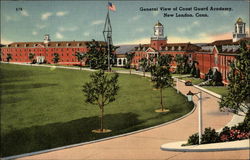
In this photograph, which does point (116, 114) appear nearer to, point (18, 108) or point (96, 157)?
point (18, 108)

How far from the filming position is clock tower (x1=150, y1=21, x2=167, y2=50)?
2797 centimetres

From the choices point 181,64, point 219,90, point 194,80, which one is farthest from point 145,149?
point 219,90

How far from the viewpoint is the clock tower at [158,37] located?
27972 mm

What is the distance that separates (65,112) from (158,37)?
40.1ft

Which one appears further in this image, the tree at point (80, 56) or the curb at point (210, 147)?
the tree at point (80, 56)

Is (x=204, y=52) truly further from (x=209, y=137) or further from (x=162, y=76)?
(x=209, y=137)

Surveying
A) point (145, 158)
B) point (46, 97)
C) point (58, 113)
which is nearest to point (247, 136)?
point (145, 158)

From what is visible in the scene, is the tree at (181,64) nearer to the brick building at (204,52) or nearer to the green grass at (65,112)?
the brick building at (204,52)

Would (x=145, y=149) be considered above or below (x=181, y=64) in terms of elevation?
below

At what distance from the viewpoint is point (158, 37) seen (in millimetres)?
32250

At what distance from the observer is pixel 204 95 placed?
128 ft

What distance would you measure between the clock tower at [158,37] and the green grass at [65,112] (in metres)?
6.41

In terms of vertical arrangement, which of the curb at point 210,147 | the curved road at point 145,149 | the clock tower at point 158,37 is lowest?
the curved road at point 145,149

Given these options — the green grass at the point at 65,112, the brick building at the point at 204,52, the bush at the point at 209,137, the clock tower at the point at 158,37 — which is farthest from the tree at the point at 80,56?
the bush at the point at 209,137
